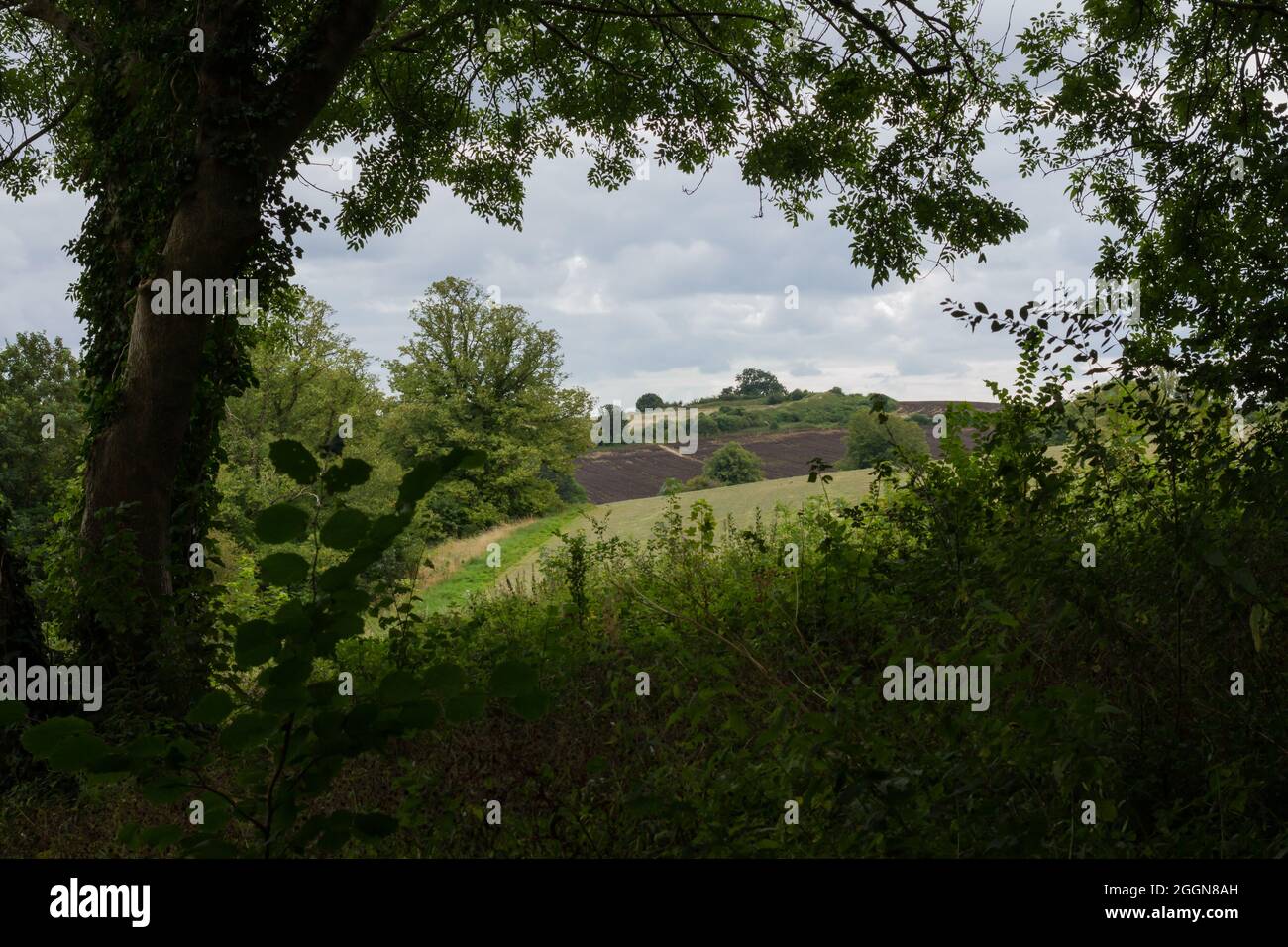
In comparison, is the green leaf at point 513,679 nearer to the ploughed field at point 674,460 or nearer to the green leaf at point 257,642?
the green leaf at point 257,642

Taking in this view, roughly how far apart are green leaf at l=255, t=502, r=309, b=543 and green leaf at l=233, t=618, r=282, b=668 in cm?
17

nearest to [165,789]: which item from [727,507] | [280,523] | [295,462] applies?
[280,523]

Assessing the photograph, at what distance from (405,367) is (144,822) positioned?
4452 cm

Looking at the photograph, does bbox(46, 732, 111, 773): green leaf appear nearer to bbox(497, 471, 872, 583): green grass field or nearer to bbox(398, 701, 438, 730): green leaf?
bbox(398, 701, 438, 730): green leaf

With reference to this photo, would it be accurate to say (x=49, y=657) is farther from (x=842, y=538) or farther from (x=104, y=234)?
(x=842, y=538)

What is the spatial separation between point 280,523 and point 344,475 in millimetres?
184

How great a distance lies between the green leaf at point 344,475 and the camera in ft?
5.10

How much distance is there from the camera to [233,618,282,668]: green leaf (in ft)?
5.56

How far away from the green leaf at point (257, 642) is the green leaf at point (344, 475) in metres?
0.33

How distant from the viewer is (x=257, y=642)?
172cm

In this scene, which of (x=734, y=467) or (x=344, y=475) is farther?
(x=734, y=467)

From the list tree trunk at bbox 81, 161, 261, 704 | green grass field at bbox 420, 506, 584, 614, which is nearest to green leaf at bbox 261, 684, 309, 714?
tree trunk at bbox 81, 161, 261, 704

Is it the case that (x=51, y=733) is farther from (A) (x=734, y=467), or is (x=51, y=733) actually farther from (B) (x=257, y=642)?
(A) (x=734, y=467)
